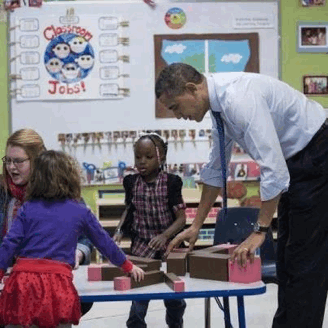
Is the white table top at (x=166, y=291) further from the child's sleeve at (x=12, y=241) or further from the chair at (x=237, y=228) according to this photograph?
the chair at (x=237, y=228)

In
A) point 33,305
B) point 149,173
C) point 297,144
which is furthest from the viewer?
point 149,173

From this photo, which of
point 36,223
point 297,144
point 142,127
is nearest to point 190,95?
point 297,144

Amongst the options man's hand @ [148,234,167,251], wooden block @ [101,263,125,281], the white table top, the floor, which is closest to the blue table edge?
the white table top

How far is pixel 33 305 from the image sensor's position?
219 centimetres

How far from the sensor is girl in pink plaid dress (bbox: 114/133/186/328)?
338 cm

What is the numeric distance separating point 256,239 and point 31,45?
11.5ft

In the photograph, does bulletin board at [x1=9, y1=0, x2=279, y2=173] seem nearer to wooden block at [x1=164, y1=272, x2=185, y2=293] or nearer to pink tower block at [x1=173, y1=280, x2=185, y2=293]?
wooden block at [x1=164, y1=272, x2=185, y2=293]

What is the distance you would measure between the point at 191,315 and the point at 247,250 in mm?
1925

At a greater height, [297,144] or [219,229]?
[297,144]

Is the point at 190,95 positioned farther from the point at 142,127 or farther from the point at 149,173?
the point at 142,127

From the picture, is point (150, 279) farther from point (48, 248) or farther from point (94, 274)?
point (48, 248)

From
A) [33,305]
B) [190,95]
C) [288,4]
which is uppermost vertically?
[288,4]

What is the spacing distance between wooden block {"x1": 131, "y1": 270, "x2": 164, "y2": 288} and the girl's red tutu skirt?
0.21m

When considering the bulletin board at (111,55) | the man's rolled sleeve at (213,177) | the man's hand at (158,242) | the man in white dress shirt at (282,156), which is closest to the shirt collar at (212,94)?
the man in white dress shirt at (282,156)
